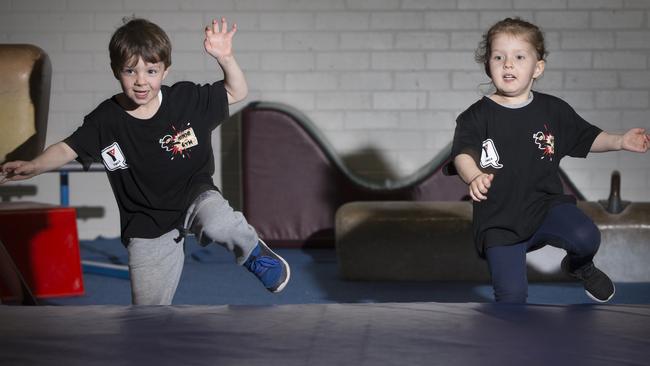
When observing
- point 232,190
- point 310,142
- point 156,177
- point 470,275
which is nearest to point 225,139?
point 232,190

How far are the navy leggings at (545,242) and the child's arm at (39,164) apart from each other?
147 centimetres

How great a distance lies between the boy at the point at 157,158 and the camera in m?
2.99

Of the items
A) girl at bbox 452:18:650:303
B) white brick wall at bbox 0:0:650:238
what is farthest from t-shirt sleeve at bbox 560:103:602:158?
white brick wall at bbox 0:0:650:238

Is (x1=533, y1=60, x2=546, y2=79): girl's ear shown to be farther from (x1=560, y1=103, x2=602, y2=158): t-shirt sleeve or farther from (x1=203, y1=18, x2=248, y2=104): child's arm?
(x1=203, y1=18, x2=248, y2=104): child's arm

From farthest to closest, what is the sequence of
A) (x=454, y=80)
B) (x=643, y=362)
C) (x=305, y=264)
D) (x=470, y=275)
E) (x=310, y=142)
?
(x=454, y=80), (x=310, y=142), (x=305, y=264), (x=470, y=275), (x=643, y=362)

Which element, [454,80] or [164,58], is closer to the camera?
[164,58]

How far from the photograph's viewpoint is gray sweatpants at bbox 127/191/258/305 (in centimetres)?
293

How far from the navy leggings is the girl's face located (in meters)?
0.44

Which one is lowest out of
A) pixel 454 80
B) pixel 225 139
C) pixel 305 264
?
pixel 305 264

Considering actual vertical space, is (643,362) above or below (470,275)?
above

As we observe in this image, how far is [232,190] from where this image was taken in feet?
22.4

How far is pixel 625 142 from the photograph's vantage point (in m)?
3.05

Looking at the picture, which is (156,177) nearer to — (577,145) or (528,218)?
(528,218)

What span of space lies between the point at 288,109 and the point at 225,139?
28.2 inches
